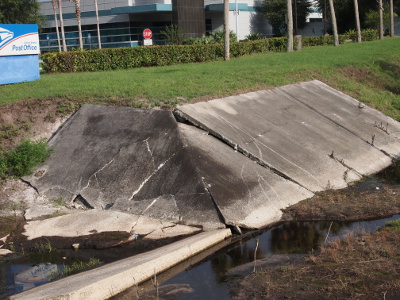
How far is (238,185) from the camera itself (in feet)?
36.3

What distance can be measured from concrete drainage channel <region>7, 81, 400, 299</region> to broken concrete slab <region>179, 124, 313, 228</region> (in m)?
0.02

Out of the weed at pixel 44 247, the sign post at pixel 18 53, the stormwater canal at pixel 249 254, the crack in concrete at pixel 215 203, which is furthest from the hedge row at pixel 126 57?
the stormwater canal at pixel 249 254

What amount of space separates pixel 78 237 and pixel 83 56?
16.0 m

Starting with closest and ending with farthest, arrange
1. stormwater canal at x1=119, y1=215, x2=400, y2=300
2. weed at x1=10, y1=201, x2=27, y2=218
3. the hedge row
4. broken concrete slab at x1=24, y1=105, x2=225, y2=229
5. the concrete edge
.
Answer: the concrete edge, stormwater canal at x1=119, y1=215, x2=400, y2=300, broken concrete slab at x1=24, y1=105, x2=225, y2=229, weed at x1=10, y1=201, x2=27, y2=218, the hedge row

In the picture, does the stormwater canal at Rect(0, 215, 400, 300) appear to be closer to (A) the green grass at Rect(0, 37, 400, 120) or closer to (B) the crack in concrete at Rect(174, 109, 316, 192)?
(B) the crack in concrete at Rect(174, 109, 316, 192)

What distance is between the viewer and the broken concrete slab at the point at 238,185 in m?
10.3

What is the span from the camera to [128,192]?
11289mm

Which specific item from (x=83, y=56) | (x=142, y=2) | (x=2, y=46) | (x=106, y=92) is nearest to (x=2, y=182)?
(x=106, y=92)

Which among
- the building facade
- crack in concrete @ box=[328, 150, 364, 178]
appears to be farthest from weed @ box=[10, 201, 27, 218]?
the building facade

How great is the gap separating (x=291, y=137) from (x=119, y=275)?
755 centimetres

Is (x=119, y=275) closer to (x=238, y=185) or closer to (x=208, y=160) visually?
(x=238, y=185)

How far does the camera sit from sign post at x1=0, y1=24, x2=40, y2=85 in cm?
1812

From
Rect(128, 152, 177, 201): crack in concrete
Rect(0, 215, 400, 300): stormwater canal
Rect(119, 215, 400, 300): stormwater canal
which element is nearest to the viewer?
Rect(119, 215, 400, 300): stormwater canal

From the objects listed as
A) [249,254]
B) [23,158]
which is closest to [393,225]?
[249,254]
